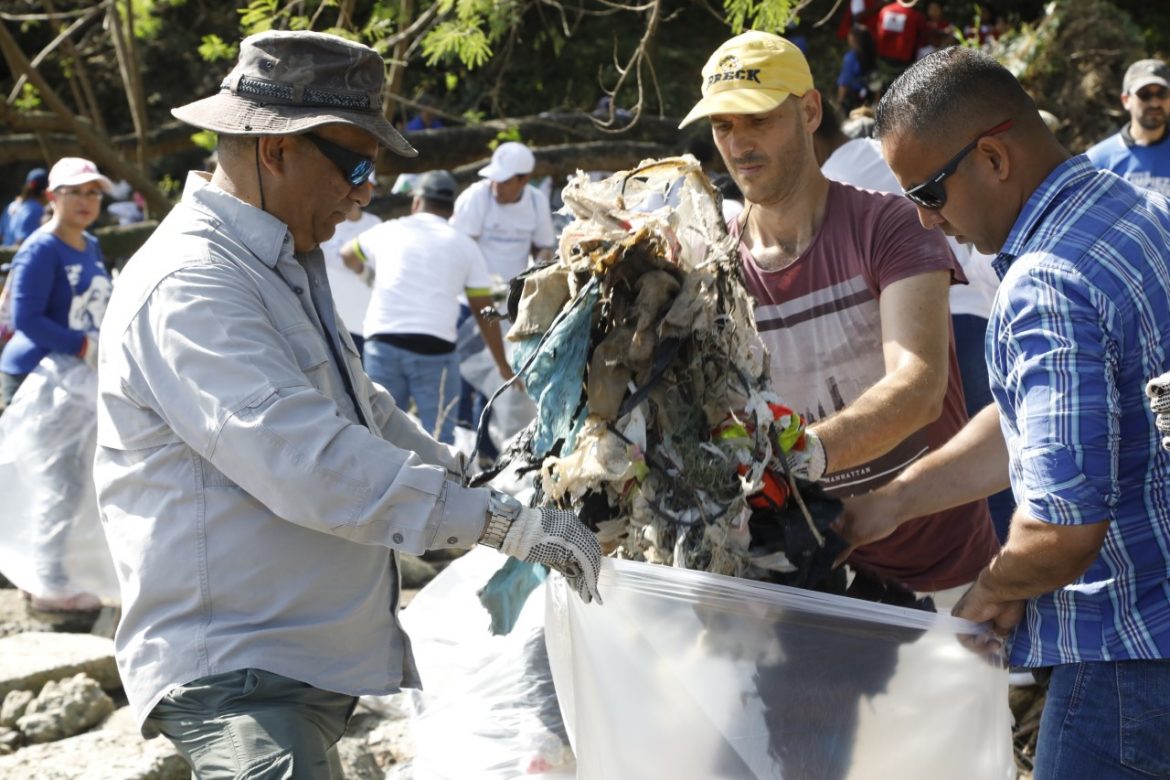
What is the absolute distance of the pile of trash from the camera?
8.16ft

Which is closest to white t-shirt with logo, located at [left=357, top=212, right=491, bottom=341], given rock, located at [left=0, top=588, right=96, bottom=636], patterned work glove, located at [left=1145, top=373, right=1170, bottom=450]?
rock, located at [left=0, top=588, right=96, bottom=636]

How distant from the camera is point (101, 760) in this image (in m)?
4.11

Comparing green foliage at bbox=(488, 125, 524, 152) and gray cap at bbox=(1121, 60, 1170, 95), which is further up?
gray cap at bbox=(1121, 60, 1170, 95)

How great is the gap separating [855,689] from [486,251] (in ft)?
19.8

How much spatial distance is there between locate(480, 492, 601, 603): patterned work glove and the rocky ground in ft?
6.13

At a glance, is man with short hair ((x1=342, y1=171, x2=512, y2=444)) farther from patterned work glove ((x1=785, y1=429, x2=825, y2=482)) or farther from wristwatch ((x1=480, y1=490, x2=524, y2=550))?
wristwatch ((x1=480, y1=490, x2=524, y2=550))

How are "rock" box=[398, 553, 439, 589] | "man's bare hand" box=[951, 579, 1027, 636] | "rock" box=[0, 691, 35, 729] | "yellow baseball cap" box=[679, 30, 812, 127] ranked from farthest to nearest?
"rock" box=[398, 553, 439, 589], "rock" box=[0, 691, 35, 729], "yellow baseball cap" box=[679, 30, 812, 127], "man's bare hand" box=[951, 579, 1027, 636]

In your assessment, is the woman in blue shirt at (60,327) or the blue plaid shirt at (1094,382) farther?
the woman in blue shirt at (60,327)

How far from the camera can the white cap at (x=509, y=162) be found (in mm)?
7859

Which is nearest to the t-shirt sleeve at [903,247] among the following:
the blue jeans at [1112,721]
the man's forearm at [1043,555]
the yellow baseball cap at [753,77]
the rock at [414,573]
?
the yellow baseball cap at [753,77]

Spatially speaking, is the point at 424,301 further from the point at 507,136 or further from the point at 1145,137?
the point at 1145,137

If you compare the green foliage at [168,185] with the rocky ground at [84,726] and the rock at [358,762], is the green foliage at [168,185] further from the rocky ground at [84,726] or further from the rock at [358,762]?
the rock at [358,762]

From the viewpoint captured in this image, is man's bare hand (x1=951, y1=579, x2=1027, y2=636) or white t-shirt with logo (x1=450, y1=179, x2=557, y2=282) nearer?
man's bare hand (x1=951, y1=579, x2=1027, y2=636)

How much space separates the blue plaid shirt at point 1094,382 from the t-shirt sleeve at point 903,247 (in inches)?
34.8
